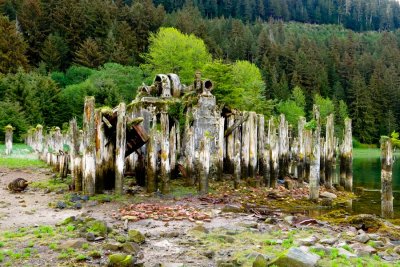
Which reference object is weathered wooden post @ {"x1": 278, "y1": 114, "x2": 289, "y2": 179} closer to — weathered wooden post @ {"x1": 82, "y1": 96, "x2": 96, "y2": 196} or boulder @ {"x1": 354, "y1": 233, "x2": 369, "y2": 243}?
weathered wooden post @ {"x1": 82, "y1": 96, "x2": 96, "y2": 196}

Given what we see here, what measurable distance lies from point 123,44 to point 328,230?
274 ft

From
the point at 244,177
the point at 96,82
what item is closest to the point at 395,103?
the point at 96,82

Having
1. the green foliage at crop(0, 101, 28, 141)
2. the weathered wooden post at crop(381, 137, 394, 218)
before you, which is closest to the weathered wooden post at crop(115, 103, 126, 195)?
the weathered wooden post at crop(381, 137, 394, 218)

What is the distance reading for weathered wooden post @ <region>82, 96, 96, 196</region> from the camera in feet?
64.5

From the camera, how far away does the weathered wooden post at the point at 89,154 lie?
64.5 feet

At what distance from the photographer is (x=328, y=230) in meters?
15.2

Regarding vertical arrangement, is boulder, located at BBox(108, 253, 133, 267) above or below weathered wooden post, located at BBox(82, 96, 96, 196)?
below

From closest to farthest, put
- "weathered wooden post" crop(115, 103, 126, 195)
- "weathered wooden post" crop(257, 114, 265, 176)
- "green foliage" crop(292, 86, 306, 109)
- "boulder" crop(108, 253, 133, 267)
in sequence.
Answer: "boulder" crop(108, 253, 133, 267) → "weathered wooden post" crop(115, 103, 126, 195) → "weathered wooden post" crop(257, 114, 265, 176) → "green foliage" crop(292, 86, 306, 109)

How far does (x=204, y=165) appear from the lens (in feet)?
72.6

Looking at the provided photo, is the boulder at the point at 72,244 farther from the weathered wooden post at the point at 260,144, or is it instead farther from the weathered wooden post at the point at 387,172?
the weathered wooden post at the point at 260,144

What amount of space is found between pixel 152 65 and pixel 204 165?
5412 cm

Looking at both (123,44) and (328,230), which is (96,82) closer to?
(123,44)

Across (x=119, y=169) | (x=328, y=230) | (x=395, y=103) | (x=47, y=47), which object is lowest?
(x=328, y=230)

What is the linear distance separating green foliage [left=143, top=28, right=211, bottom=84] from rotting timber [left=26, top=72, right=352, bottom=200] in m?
35.9
